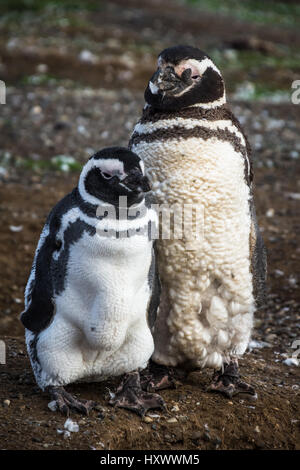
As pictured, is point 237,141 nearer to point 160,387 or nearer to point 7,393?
point 160,387

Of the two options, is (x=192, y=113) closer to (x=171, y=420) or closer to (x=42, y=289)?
(x=42, y=289)

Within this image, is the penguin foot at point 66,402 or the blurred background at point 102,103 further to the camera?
the blurred background at point 102,103

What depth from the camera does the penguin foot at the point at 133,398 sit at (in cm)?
347

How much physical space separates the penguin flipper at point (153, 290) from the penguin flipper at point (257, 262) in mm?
546

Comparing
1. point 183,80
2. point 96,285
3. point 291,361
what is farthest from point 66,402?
point 291,361

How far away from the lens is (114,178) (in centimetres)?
308

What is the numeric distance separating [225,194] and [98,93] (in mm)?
8482

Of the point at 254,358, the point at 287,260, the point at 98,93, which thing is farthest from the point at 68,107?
the point at 254,358

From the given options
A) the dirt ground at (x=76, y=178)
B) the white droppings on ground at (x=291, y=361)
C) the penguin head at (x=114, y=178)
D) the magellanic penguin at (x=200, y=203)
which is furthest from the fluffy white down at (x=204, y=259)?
the white droppings on ground at (x=291, y=361)

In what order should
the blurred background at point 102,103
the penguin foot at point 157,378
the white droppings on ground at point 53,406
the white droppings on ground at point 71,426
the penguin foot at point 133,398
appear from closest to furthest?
the white droppings on ground at point 71,426, the white droppings on ground at point 53,406, the penguin foot at point 133,398, the penguin foot at point 157,378, the blurred background at point 102,103

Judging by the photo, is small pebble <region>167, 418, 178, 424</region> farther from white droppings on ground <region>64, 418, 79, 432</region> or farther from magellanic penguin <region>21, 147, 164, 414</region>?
white droppings on ground <region>64, 418, 79, 432</region>

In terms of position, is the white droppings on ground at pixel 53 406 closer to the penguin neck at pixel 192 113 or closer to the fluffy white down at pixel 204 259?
the fluffy white down at pixel 204 259

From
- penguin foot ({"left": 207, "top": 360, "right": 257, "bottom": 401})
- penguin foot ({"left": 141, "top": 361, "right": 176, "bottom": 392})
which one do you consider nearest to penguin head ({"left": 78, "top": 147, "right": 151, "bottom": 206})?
penguin foot ({"left": 141, "top": 361, "right": 176, "bottom": 392})

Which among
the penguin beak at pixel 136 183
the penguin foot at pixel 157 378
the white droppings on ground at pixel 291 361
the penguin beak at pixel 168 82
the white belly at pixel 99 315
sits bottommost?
the white droppings on ground at pixel 291 361
